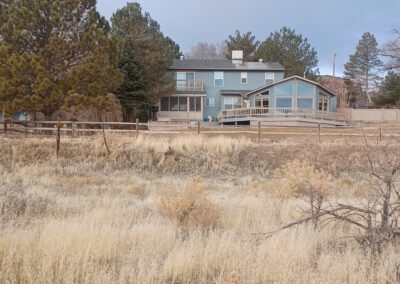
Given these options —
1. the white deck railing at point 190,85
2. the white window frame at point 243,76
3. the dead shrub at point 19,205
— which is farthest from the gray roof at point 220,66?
the dead shrub at point 19,205

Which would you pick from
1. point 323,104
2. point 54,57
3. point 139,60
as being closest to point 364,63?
point 323,104

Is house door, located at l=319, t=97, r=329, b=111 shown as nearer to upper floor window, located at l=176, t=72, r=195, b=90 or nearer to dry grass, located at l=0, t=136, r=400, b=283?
upper floor window, located at l=176, t=72, r=195, b=90

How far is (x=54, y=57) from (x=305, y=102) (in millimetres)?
25555

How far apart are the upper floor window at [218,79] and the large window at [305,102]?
9.87 m

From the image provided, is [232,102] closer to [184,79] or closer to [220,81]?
[220,81]

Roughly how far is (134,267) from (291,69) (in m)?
56.0

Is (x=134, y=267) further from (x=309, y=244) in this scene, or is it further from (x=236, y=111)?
(x=236, y=111)

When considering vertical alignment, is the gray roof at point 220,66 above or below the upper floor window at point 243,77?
above

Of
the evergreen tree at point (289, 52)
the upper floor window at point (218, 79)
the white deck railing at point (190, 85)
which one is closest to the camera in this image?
the white deck railing at point (190, 85)

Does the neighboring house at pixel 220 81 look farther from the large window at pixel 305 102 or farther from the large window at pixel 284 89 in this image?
the large window at pixel 305 102

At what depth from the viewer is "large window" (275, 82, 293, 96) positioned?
140 feet

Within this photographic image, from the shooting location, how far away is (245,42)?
63281mm

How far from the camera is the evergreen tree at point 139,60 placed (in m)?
37.6

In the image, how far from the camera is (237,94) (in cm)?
4828
